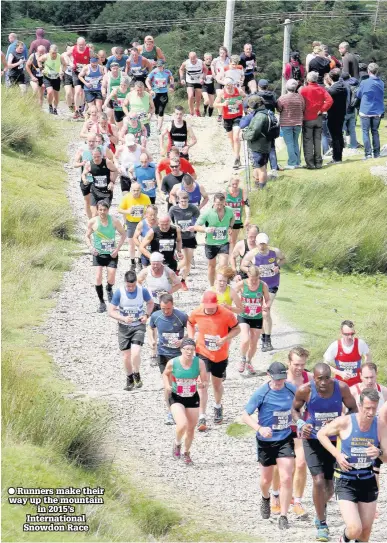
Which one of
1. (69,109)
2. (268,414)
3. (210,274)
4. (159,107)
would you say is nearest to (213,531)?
(268,414)

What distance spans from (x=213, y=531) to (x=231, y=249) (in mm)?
8119

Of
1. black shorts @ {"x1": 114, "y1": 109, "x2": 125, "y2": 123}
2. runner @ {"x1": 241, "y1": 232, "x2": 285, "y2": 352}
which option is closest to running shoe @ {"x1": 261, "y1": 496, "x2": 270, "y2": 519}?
runner @ {"x1": 241, "y1": 232, "x2": 285, "y2": 352}

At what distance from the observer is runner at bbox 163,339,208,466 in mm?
14203

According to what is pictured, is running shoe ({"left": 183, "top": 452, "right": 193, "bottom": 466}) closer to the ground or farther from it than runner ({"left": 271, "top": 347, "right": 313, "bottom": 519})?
closer to the ground

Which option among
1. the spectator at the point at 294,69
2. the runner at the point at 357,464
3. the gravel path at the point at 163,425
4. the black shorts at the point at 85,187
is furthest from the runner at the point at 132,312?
the spectator at the point at 294,69

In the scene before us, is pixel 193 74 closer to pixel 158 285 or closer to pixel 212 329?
pixel 158 285

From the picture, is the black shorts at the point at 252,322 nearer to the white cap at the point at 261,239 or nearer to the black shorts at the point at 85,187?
the white cap at the point at 261,239

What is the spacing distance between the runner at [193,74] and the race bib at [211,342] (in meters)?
15.1

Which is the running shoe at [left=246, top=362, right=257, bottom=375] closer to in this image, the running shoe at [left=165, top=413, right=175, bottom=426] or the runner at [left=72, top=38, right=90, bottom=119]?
the running shoe at [left=165, top=413, right=175, bottom=426]

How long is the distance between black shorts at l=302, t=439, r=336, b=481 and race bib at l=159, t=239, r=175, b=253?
6377 millimetres

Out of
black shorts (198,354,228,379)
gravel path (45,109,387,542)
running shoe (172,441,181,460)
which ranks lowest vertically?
gravel path (45,109,387,542)

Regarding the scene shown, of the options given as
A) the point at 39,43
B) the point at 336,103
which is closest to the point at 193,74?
A: the point at 39,43

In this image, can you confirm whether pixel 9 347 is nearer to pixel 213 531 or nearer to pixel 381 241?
pixel 213 531

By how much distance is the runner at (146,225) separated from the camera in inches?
728
